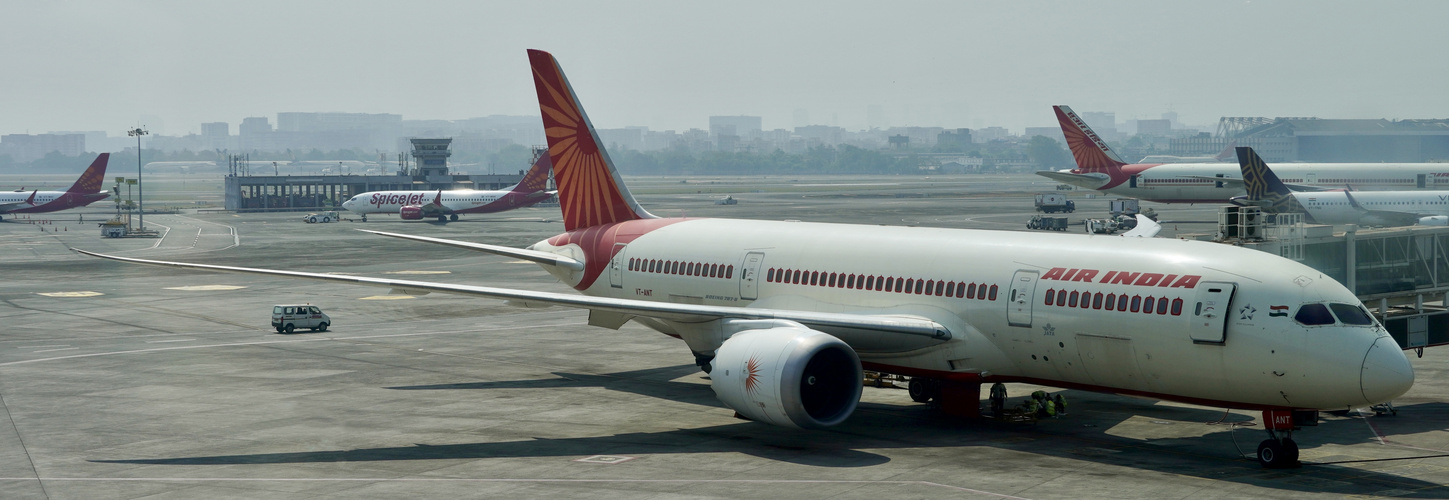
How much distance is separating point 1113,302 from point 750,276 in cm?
1035

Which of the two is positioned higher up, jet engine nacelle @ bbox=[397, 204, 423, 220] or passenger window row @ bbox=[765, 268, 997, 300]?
passenger window row @ bbox=[765, 268, 997, 300]

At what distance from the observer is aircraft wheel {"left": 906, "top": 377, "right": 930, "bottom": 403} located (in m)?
30.9

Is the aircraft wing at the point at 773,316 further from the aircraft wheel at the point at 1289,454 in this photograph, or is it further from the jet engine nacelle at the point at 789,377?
the aircraft wheel at the point at 1289,454

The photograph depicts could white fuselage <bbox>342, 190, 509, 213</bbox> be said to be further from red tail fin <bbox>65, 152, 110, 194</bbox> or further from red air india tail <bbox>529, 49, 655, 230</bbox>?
red air india tail <bbox>529, 49, 655, 230</bbox>

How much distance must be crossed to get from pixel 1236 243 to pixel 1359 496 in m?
10.4

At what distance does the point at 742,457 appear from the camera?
25156 millimetres

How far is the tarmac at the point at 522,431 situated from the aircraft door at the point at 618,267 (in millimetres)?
2730

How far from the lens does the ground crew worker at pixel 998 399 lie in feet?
96.0

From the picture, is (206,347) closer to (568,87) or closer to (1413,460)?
(568,87)

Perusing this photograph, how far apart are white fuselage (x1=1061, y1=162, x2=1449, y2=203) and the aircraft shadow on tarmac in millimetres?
80676

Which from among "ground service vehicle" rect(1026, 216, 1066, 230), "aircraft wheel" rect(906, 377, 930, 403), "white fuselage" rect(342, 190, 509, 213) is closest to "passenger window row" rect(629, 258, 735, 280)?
"aircraft wheel" rect(906, 377, 930, 403)

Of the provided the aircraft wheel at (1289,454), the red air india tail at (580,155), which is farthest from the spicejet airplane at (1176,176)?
the aircraft wheel at (1289,454)

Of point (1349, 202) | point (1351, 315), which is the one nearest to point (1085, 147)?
point (1349, 202)

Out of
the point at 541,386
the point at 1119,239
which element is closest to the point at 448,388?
the point at 541,386
